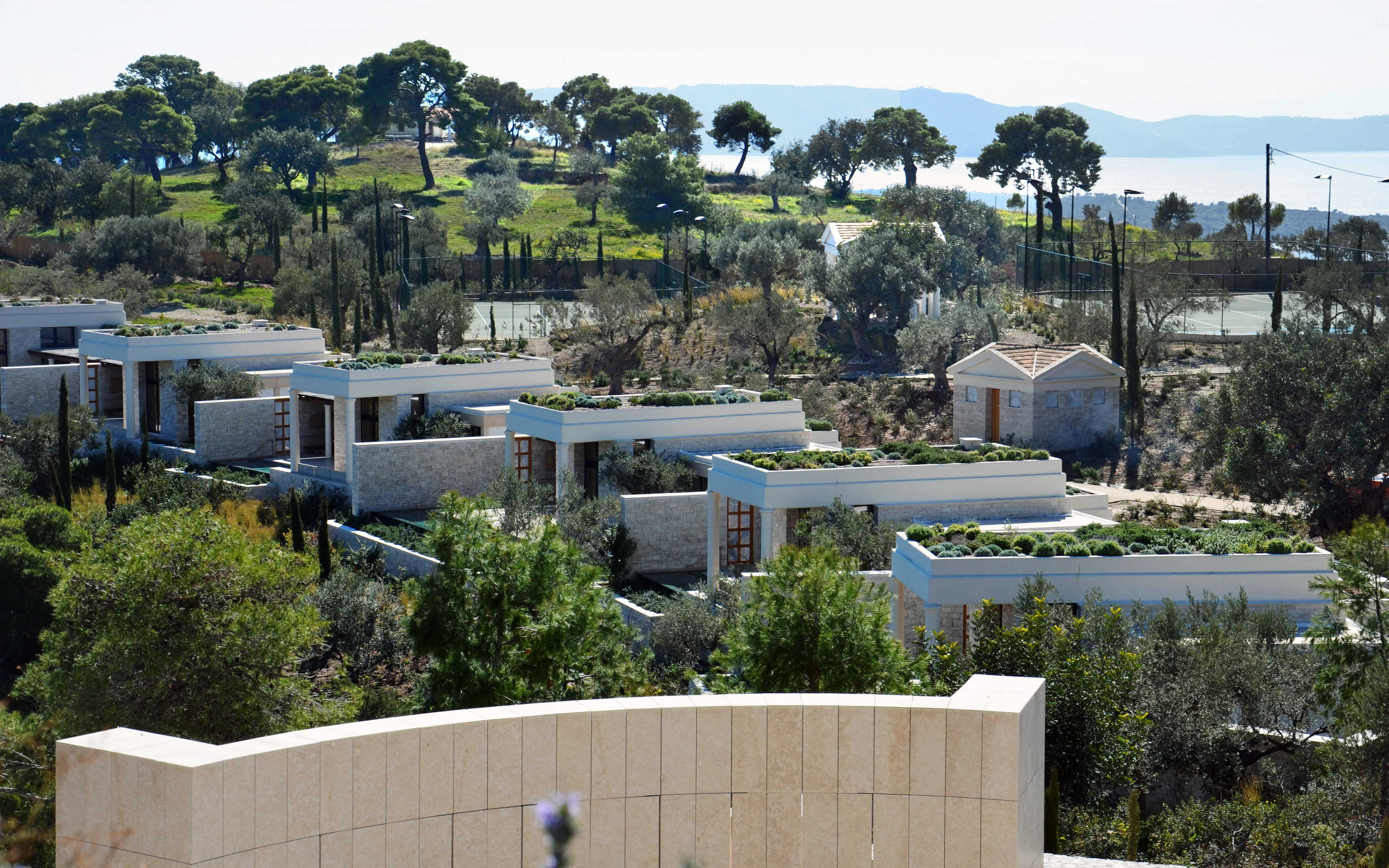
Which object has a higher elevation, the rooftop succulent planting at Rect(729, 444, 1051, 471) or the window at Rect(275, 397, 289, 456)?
the rooftop succulent planting at Rect(729, 444, 1051, 471)

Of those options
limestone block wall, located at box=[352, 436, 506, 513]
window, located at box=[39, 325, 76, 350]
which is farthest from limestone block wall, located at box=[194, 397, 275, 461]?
window, located at box=[39, 325, 76, 350]

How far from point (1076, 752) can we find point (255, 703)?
12.5 meters

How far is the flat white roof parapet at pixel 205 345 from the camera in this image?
50094 millimetres

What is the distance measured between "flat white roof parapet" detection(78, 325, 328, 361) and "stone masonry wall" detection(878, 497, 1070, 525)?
2916cm

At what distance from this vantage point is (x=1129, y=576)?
2511cm

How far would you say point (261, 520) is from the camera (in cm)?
4144

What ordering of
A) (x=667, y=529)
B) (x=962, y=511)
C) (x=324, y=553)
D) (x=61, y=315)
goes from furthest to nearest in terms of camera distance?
(x=61, y=315) < (x=667, y=529) < (x=324, y=553) < (x=962, y=511)

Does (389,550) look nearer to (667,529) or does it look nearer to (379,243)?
(667,529)

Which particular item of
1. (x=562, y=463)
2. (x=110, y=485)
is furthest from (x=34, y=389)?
(x=562, y=463)

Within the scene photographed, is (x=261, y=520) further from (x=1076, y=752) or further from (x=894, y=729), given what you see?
(x=894, y=729)

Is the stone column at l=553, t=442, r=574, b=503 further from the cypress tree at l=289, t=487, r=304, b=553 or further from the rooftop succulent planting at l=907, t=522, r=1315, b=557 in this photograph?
the rooftop succulent planting at l=907, t=522, r=1315, b=557

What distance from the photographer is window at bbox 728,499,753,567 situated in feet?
114

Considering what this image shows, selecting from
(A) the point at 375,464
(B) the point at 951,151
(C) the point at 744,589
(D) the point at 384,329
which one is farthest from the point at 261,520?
(B) the point at 951,151

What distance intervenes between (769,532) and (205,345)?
28.0 m
